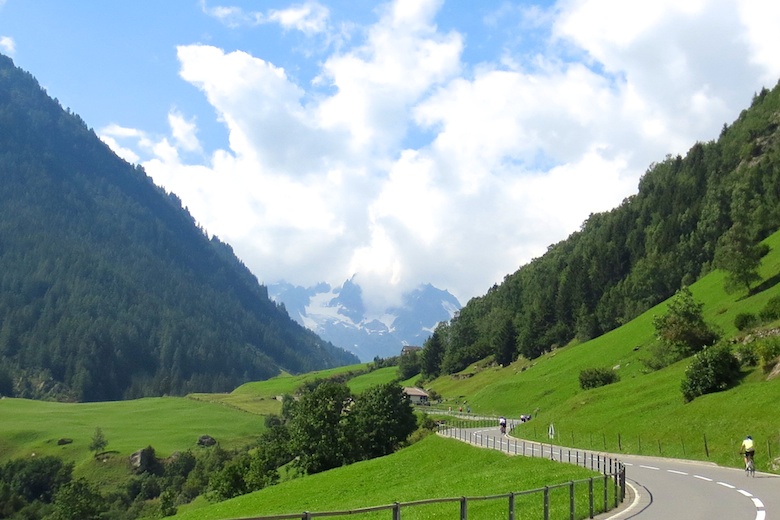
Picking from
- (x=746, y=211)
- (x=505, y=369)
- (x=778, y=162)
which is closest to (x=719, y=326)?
(x=746, y=211)

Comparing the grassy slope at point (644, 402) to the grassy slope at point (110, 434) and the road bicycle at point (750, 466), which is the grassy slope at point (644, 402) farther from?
the grassy slope at point (110, 434)

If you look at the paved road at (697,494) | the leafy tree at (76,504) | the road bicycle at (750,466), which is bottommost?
the leafy tree at (76,504)

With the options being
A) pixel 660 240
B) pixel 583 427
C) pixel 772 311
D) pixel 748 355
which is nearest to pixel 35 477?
pixel 583 427

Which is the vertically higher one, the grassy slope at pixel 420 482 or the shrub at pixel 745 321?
the shrub at pixel 745 321

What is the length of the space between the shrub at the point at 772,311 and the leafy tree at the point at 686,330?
7.04 meters

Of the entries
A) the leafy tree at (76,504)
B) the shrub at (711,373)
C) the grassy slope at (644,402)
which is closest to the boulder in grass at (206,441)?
the leafy tree at (76,504)

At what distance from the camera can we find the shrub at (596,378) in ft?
288

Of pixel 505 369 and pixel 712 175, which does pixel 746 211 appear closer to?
pixel 712 175

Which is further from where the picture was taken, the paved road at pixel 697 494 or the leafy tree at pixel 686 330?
Answer: the leafy tree at pixel 686 330

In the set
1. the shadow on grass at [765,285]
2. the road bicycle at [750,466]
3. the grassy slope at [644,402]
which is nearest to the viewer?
the road bicycle at [750,466]

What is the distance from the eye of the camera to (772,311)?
71500mm

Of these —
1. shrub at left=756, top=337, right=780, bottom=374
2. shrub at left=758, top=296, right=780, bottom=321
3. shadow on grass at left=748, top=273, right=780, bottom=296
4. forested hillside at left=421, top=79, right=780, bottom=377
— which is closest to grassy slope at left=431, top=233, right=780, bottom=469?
shadow on grass at left=748, top=273, right=780, bottom=296

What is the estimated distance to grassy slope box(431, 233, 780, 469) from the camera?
47500mm

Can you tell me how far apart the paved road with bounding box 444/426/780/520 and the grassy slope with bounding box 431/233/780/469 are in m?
5.17
